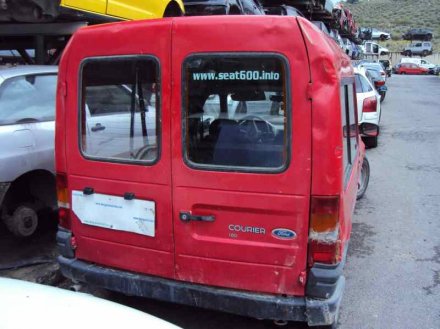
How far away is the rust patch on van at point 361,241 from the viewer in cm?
514

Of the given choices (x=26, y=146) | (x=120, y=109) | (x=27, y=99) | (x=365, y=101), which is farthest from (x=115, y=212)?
(x=365, y=101)

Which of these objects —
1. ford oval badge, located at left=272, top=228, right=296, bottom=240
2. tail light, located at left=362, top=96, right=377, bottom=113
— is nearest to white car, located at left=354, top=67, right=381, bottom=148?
tail light, located at left=362, top=96, right=377, bottom=113

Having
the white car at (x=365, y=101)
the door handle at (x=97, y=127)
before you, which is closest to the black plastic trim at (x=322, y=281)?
the door handle at (x=97, y=127)

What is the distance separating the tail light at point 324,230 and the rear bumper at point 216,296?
21cm

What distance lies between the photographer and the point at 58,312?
2234 millimetres

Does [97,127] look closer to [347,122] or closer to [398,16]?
[347,122]

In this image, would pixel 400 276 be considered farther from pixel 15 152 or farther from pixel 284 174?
pixel 15 152

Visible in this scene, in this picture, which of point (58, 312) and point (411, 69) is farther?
point (411, 69)

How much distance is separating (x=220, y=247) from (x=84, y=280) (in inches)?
42.8

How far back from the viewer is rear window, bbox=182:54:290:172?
294 centimetres

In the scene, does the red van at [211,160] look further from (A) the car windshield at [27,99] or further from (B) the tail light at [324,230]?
(A) the car windshield at [27,99]

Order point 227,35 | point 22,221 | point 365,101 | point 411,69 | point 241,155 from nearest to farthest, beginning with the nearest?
point 227,35, point 241,155, point 22,221, point 365,101, point 411,69

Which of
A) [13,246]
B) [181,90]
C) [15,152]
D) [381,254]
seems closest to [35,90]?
[15,152]

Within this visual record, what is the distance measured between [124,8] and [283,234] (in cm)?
452
